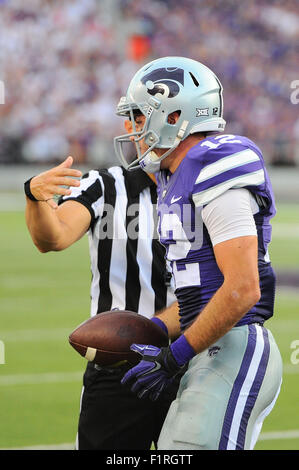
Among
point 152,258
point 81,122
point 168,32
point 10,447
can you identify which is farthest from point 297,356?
point 168,32

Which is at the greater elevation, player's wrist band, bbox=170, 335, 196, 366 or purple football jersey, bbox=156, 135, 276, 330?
purple football jersey, bbox=156, 135, 276, 330

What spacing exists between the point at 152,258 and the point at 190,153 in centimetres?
84

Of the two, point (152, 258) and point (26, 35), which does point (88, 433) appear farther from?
point (26, 35)

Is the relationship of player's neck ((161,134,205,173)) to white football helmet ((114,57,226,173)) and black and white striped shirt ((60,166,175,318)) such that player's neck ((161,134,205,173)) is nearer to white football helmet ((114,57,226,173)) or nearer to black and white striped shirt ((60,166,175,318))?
white football helmet ((114,57,226,173))

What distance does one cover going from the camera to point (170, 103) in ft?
8.16

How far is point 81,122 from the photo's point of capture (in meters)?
17.5

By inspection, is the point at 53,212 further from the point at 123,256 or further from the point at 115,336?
the point at 115,336

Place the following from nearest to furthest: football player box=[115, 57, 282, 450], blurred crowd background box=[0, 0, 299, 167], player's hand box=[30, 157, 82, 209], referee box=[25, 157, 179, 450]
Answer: football player box=[115, 57, 282, 450]
player's hand box=[30, 157, 82, 209]
referee box=[25, 157, 179, 450]
blurred crowd background box=[0, 0, 299, 167]

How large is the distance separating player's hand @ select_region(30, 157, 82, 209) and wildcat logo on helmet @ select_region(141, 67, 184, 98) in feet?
1.14

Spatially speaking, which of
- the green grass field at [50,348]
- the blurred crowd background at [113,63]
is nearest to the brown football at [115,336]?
the green grass field at [50,348]

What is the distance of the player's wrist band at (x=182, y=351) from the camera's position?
2229 millimetres

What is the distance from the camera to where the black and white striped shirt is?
10.3 feet

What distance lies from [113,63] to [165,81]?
1602 cm

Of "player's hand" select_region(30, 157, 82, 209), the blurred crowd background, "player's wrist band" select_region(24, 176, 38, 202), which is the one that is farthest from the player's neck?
the blurred crowd background
